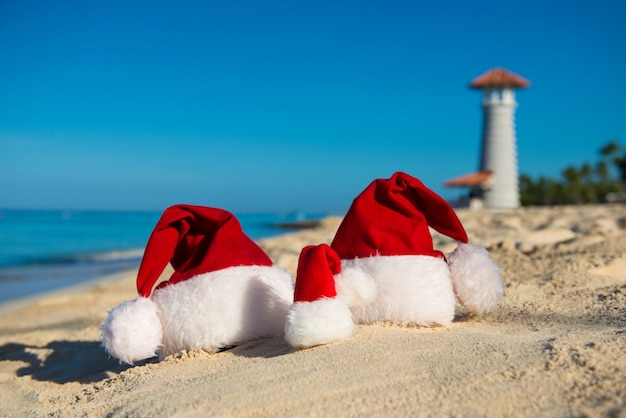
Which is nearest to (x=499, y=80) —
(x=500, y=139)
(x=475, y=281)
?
(x=500, y=139)

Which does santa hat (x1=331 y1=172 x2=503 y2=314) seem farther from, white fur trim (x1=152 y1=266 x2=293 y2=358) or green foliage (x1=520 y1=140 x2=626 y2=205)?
green foliage (x1=520 y1=140 x2=626 y2=205)

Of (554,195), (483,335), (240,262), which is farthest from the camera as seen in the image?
(554,195)

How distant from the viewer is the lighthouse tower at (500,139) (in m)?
24.3

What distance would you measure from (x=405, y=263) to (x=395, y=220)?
0.73 feet

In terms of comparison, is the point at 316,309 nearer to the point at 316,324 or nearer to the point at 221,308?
the point at 316,324

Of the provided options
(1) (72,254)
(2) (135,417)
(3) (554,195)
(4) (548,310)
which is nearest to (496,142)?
(3) (554,195)

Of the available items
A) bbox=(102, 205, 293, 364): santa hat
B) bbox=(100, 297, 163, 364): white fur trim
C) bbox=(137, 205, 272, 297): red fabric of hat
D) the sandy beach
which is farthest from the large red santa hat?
bbox=(100, 297, 163, 364): white fur trim

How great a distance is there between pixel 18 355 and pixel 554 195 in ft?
101

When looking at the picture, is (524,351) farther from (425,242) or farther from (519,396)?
(425,242)

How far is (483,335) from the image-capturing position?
6.73 ft

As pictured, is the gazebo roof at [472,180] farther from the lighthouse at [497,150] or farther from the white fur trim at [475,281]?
the white fur trim at [475,281]

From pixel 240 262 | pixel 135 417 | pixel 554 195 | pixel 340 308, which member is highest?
pixel 554 195

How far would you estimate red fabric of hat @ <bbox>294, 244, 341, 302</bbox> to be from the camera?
208 cm

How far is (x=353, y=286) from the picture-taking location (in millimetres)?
2215
